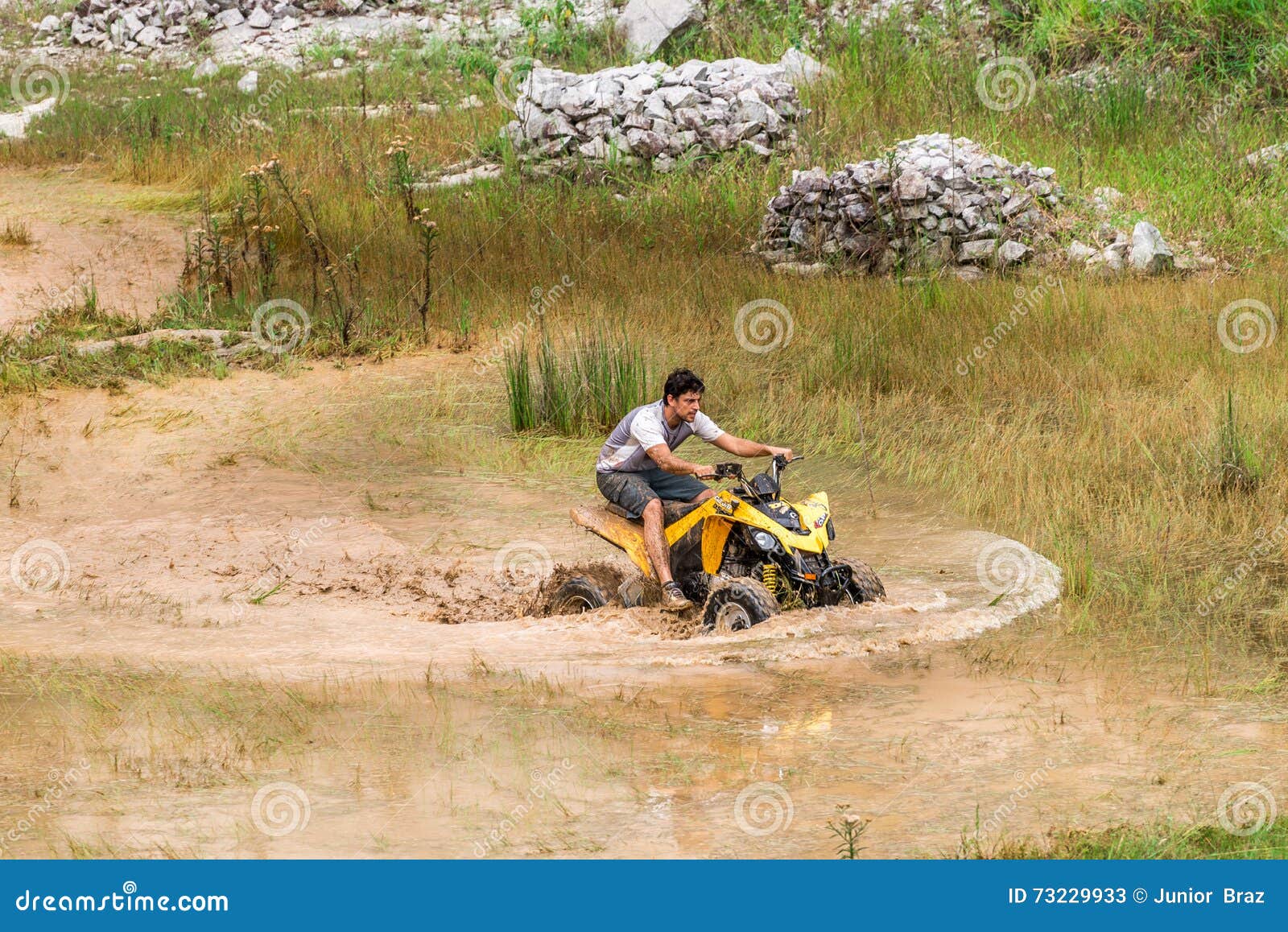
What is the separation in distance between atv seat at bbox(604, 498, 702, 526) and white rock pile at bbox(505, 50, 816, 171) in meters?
9.04

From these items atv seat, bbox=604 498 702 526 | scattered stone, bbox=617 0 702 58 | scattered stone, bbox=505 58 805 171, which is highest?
scattered stone, bbox=617 0 702 58

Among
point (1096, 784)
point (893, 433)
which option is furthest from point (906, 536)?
point (1096, 784)

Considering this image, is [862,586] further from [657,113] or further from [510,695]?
[657,113]

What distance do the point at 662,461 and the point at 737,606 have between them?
812mm

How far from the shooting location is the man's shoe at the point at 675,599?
301 inches

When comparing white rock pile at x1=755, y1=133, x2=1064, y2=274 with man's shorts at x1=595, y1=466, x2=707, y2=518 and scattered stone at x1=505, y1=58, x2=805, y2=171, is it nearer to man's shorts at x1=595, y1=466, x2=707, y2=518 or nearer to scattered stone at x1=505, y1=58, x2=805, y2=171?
scattered stone at x1=505, y1=58, x2=805, y2=171

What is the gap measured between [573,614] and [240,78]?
16.9m

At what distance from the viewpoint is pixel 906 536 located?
9453 mm

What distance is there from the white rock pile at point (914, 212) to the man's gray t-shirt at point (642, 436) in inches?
255

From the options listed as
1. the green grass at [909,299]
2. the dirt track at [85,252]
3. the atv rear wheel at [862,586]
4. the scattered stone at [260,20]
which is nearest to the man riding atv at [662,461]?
the atv rear wheel at [862,586]

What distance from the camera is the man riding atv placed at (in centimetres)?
769

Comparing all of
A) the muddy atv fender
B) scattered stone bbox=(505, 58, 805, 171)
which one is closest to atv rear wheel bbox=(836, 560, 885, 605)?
the muddy atv fender

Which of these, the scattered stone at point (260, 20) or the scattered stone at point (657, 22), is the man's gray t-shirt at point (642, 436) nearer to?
the scattered stone at point (657, 22)

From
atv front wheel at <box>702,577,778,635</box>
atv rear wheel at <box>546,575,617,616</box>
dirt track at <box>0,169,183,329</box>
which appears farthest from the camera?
dirt track at <box>0,169,183,329</box>
